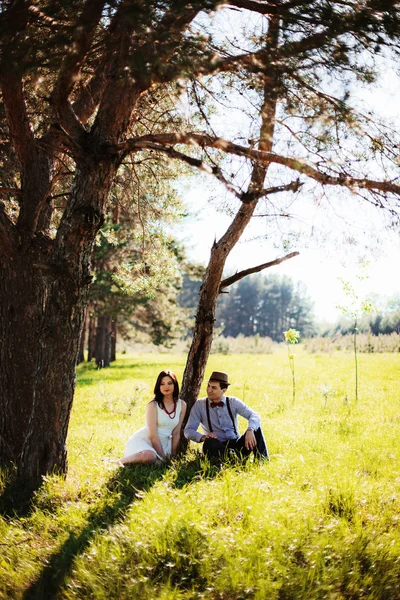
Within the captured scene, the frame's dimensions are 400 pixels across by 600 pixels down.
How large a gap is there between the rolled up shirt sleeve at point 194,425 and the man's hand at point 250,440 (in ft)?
1.83

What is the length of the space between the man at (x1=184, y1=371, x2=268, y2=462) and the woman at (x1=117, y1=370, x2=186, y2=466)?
24 centimetres

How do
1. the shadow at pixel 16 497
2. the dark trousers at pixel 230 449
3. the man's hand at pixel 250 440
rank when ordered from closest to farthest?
1. the shadow at pixel 16 497
2. the man's hand at pixel 250 440
3. the dark trousers at pixel 230 449

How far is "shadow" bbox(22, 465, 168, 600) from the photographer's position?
3.68m

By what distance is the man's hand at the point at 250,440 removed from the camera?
19.6ft

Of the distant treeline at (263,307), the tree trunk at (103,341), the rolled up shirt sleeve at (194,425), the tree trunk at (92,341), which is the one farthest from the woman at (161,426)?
the distant treeline at (263,307)

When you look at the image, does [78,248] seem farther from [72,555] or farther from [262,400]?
[262,400]

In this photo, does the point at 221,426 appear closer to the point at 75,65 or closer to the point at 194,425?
the point at 194,425

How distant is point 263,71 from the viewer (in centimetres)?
445

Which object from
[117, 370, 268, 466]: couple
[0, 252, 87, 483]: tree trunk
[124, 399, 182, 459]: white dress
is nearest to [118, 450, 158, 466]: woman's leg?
[117, 370, 268, 466]: couple

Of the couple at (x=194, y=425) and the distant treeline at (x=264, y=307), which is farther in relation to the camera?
the distant treeline at (x=264, y=307)

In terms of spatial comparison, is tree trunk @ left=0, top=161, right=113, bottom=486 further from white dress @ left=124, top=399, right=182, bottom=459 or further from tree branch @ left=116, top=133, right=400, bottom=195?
white dress @ left=124, top=399, right=182, bottom=459

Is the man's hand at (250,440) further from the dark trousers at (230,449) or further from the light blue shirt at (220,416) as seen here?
the light blue shirt at (220,416)

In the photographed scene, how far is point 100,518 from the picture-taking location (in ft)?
14.7

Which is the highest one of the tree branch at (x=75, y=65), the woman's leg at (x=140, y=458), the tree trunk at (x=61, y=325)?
the tree branch at (x=75, y=65)
